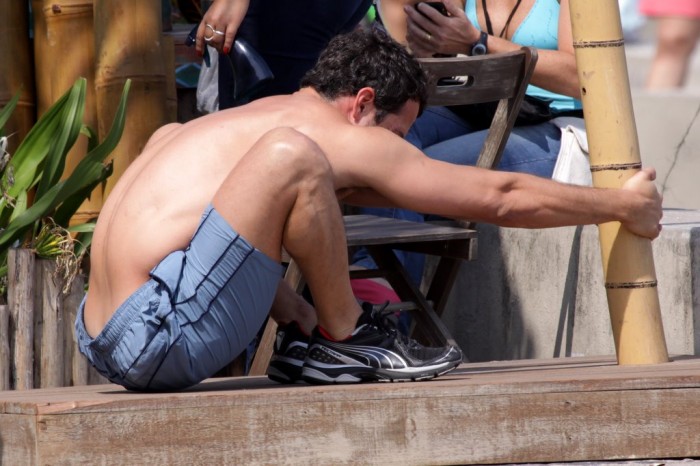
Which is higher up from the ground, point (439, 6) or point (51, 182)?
point (439, 6)

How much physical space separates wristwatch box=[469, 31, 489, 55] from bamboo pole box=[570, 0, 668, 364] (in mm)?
1264

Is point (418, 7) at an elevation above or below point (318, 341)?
above

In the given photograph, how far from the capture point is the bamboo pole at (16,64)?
4.85m

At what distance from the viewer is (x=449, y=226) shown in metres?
3.92

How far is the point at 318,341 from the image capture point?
2.77m

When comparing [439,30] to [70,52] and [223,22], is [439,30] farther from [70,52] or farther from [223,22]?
[70,52]

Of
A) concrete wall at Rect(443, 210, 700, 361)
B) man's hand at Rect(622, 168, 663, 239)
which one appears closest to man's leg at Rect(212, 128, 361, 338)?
man's hand at Rect(622, 168, 663, 239)

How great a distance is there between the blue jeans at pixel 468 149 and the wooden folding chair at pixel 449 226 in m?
0.34

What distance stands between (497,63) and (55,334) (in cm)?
169

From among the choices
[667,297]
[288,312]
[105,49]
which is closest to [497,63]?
[667,297]

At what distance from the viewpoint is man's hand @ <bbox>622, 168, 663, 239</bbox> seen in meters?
2.87

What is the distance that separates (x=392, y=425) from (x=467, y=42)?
7.12 feet

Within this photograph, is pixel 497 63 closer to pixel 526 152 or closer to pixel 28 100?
pixel 526 152

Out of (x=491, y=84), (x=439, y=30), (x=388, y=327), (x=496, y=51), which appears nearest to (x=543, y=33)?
(x=496, y=51)
